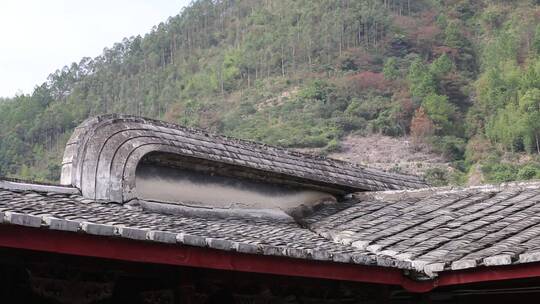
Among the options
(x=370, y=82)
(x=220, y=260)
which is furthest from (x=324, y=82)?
(x=220, y=260)

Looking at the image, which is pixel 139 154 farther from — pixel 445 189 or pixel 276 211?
pixel 445 189

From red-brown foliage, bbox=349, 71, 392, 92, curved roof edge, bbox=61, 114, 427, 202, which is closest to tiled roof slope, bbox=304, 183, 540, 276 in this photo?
curved roof edge, bbox=61, 114, 427, 202

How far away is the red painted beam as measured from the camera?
438cm

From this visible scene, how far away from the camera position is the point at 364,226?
758 cm

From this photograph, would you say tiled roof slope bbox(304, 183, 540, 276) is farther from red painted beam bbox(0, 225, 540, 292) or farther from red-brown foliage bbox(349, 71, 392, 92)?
red-brown foliage bbox(349, 71, 392, 92)

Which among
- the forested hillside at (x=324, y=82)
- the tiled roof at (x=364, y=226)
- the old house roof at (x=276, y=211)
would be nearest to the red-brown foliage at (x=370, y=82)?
the forested hillside at (x=324, y=82)

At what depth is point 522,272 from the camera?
5395 mm

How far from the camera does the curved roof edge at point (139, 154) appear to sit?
724 centimetres

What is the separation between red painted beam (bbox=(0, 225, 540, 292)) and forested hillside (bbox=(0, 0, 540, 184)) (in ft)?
130

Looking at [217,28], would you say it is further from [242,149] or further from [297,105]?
[242,149]

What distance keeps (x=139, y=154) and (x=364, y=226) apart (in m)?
2.09

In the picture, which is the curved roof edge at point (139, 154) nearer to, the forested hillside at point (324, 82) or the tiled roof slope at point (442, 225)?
the tiled roof slope at point (442, 225)

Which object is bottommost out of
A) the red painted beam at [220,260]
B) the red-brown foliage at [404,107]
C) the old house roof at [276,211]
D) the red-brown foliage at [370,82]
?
the red painted beam at [220,260]

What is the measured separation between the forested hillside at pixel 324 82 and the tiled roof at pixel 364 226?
122 ft
